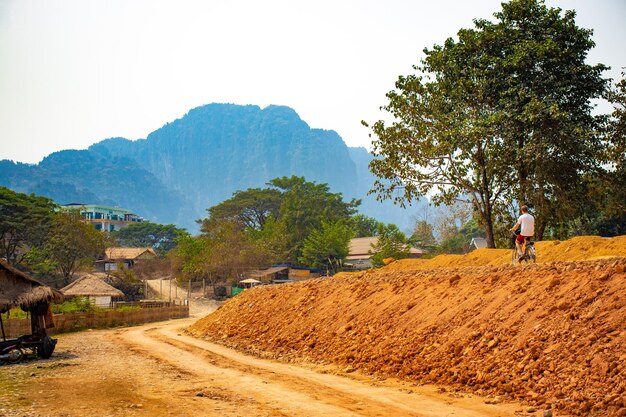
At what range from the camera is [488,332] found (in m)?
13.1

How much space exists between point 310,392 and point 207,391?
2.11 m

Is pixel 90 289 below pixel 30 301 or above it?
below

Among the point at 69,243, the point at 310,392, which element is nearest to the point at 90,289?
the point at 69,243

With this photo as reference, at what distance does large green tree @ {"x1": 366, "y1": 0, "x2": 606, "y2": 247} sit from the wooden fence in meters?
17.7

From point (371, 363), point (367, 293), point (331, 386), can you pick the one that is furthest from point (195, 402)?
point (367, 293)

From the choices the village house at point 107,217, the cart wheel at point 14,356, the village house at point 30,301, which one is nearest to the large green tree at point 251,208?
the village house at point 107,217

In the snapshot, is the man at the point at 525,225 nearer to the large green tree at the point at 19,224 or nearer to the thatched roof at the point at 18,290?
the thatched roof at the point at 18,290

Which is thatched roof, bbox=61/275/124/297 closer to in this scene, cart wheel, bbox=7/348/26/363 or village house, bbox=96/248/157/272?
village house, bbox=96/248/157/272

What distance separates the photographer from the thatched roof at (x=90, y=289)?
4650 cm

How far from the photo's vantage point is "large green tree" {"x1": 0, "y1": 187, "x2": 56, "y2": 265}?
192 ft

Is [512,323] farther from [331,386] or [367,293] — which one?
[367,293]

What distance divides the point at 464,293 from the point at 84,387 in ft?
30.0

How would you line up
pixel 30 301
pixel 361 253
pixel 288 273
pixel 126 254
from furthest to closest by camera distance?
pixel 126 254
pixel 361 253
pixel 288 273
pixel 30 301

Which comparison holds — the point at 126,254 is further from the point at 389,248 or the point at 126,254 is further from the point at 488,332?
the point at 488,332
